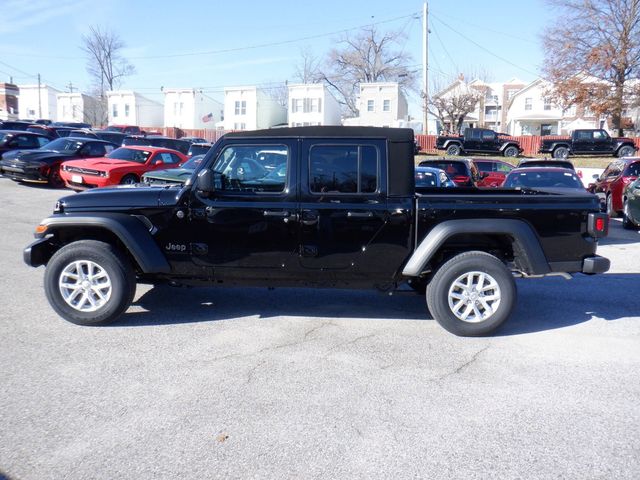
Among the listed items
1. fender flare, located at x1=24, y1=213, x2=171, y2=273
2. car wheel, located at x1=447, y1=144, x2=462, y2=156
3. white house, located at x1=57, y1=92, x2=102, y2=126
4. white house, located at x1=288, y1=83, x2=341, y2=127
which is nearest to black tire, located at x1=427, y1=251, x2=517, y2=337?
fender flare, located at x1=24, y1=213, x2=171, y2=273

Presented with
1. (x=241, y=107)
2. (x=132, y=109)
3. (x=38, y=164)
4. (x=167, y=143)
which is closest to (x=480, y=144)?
(x=167, y=143)

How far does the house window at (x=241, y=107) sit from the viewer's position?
63625mm

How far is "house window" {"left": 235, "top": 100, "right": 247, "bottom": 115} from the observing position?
63.6m

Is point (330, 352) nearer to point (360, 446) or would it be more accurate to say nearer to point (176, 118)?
point (360, 446)

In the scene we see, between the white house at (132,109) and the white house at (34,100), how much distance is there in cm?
1414

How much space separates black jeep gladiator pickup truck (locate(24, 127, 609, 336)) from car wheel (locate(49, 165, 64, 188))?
1280 centimetres

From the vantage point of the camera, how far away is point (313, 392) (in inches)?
171

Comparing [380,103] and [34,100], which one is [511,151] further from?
[34,100]

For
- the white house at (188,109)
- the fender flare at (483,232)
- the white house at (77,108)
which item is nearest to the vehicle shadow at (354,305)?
the fender flare at (483,232)

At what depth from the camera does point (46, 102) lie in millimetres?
81000

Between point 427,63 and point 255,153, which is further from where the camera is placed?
point 427,63

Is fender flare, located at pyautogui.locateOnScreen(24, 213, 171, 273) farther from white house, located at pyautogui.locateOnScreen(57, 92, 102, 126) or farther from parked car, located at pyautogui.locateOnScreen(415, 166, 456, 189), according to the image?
white house, located at pyautogui.locateOnScreen(57, 92, 102, 126)

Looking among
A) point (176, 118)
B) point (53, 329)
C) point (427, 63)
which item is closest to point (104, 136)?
point (427, 63)

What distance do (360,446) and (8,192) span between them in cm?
1600
